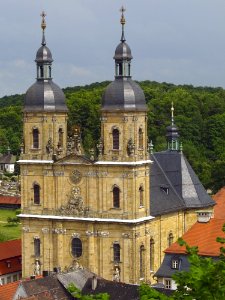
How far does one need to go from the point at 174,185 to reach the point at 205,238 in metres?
11.3

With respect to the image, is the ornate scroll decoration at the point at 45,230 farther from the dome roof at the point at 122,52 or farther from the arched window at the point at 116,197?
the dome roof at the point at 122,52

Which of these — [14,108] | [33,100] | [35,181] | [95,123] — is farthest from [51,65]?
[14,108]

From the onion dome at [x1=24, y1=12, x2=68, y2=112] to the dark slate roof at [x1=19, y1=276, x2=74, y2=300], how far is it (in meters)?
14.9

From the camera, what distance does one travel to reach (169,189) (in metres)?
72.1

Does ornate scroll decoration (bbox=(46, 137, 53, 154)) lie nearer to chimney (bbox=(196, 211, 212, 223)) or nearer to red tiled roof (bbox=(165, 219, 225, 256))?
red tiled roof (bbox=(165, 219, 225, 256))

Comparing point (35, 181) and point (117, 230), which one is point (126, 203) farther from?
point (35, 181)

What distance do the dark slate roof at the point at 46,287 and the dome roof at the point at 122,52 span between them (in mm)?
16364

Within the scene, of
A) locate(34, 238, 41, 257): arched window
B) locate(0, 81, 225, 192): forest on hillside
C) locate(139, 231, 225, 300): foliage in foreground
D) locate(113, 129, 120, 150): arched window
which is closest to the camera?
locate(139, 231, 225, 300): foliage in foreground

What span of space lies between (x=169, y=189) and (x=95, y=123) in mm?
80642

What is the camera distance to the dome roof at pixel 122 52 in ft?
214

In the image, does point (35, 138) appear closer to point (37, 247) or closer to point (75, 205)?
point (75, 205)

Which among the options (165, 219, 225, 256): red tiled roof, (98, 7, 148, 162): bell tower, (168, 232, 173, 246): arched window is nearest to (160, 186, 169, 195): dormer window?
(168, 232, 173, 246): arched window

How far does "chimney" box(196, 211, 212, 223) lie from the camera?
65.8 metres

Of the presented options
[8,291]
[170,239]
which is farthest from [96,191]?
[8,291]
